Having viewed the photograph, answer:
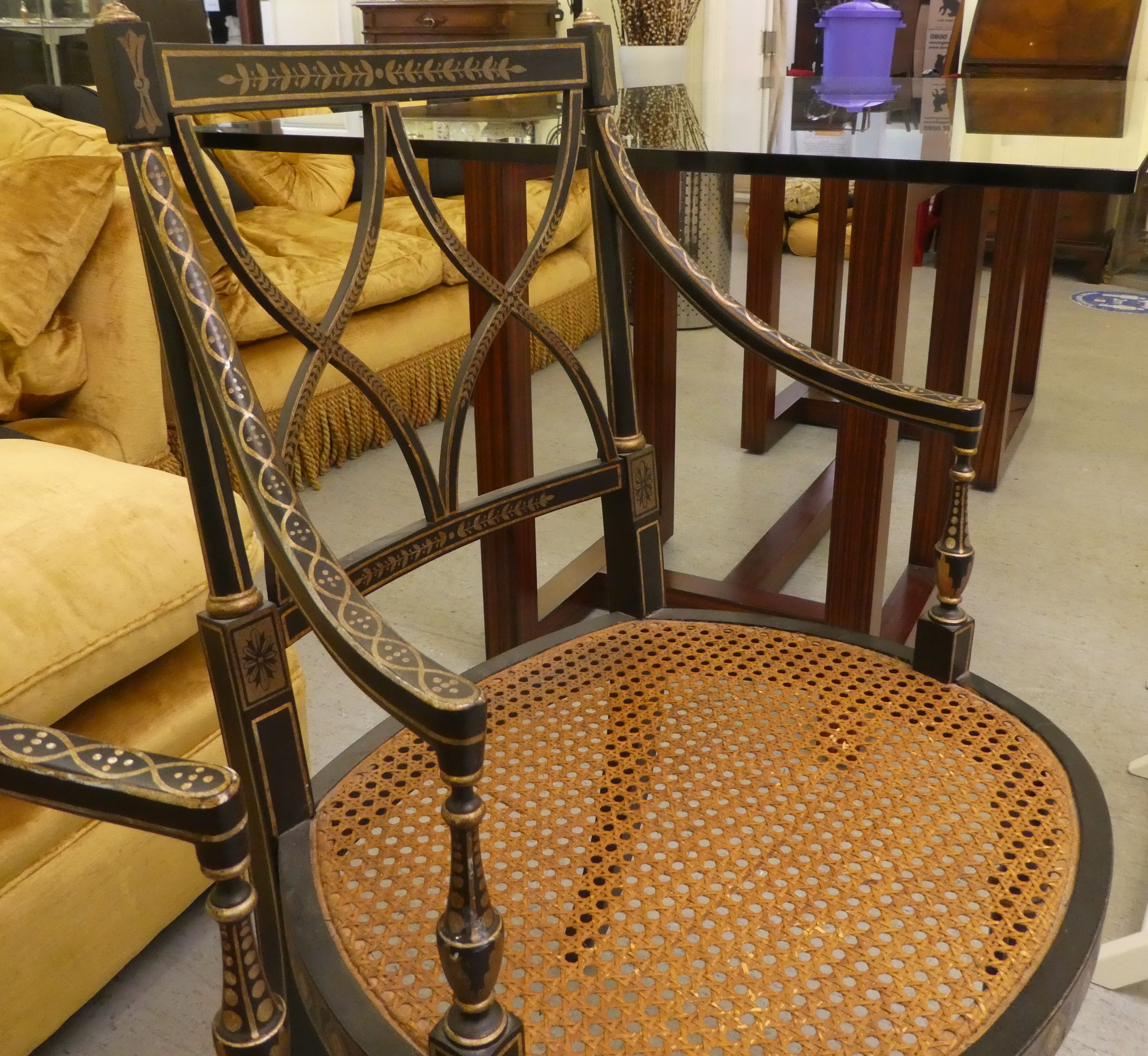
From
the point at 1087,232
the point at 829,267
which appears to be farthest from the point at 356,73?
the point at 1087,232

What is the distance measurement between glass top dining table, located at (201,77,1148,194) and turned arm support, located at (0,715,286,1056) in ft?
2.42

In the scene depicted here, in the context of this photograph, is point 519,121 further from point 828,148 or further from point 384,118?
point 384,118

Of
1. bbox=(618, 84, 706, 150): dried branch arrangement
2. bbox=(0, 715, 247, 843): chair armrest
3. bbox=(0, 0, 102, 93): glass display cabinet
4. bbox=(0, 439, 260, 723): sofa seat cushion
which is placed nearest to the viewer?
bbox=(0, 715, 247, 843): chair armrest

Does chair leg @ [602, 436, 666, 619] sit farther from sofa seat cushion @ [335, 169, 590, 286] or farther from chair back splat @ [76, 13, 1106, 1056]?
sofa seat cushion @ [335, 169, 590, 286]

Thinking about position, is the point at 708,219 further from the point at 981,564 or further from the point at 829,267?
the point at 981,564

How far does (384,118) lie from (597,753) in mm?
465

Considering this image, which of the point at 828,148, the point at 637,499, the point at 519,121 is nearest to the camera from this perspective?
the point at 637,499

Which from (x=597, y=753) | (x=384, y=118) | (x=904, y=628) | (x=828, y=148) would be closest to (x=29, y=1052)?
(x=597, y=753)

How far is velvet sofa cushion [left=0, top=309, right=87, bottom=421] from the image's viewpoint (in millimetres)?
1576

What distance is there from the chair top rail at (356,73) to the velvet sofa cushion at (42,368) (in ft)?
3.36

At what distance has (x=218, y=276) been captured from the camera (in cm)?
220

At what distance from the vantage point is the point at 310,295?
2.30 meters

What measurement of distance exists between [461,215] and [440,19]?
1.29 m

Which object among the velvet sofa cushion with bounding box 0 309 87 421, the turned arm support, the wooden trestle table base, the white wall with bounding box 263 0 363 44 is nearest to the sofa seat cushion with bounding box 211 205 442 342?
the velvet sofa cushion with bounding box 0 309 87 421
